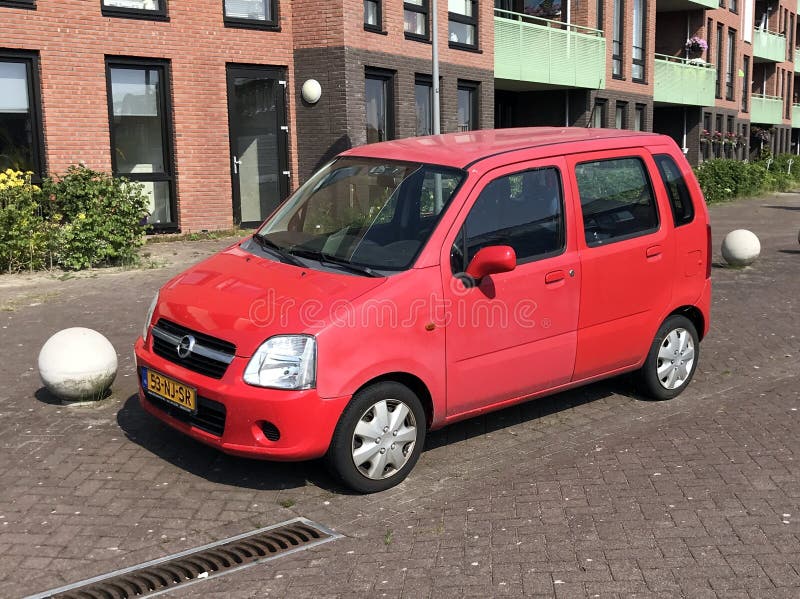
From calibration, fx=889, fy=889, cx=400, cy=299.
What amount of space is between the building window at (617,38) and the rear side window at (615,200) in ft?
78.9

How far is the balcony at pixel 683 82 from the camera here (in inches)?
1272

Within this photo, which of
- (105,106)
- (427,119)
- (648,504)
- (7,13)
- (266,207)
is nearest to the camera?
(648,504)

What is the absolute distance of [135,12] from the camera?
49.4 ft

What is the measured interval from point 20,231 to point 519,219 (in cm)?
861

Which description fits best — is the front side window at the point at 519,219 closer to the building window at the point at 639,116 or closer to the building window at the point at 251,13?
the building window at the point at 251,13

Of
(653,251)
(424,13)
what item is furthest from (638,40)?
(653,251)

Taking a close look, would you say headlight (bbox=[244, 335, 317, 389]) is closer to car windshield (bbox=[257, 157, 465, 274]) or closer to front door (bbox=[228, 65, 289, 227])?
car windshield (bbox=[257, 157, 465, 274])

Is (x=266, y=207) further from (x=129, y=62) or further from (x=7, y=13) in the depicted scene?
(x=7, y=13)

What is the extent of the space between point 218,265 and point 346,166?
1154 mm

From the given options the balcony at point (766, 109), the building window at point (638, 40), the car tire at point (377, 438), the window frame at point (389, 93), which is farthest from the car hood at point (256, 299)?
the balcony at point (766, 109)

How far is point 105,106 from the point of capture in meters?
14.9

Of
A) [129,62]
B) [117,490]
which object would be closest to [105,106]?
[129,62]

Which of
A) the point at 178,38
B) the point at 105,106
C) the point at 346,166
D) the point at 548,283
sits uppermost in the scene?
the point at 178,38

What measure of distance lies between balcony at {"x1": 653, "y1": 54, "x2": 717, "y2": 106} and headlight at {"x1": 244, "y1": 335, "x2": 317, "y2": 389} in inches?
1181
